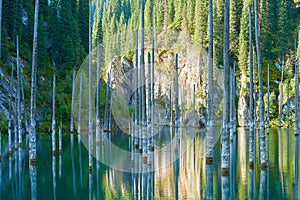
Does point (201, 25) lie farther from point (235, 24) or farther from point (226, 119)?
point (226, 119)

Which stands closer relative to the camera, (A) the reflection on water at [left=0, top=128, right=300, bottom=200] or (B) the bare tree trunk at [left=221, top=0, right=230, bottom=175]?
(A) the reflection on water at [left=0, top=128, right=300, bottom=200]

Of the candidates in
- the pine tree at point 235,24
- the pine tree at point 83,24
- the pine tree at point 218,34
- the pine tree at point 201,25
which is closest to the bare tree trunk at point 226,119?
the pine tree at point 218,34

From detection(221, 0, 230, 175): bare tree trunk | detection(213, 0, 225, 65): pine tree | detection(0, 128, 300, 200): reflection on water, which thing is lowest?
detection(0, 128, 300, 200): reflection on water

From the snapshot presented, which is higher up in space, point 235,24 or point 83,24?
point 83,24

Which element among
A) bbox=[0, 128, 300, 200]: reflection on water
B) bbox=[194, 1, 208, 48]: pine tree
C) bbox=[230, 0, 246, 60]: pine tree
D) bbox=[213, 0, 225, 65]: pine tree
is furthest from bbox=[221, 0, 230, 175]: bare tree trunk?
bbox=[230, 0, 246, 60]: pine tree

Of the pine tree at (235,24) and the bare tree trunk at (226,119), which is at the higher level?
the pine tree at (235,24)

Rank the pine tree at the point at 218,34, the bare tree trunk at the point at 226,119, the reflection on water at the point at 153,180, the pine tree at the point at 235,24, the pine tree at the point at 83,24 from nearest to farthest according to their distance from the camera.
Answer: the reflection on water at the point at 153,180
the bare tree trunk at the point at 226,119
the pine tree at the point at 218,34
the pine tree at the point at 235,24
the pine tree at the point at 83,24

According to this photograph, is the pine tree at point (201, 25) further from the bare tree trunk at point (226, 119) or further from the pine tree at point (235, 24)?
the bare tree trunk at point (226, 119)

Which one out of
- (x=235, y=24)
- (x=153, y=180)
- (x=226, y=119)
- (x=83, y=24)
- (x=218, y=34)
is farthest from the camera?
(x=83, y=24)

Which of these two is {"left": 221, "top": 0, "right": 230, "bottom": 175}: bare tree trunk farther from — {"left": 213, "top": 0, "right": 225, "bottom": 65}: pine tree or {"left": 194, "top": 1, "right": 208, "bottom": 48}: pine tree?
{"left": 194, "top": 1, "right": 208, "bottom": 48}: pine tree

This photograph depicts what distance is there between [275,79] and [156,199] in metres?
74.7

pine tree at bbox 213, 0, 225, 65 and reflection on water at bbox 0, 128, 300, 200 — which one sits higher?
pine tree at bbox 213, 0, 225, 65

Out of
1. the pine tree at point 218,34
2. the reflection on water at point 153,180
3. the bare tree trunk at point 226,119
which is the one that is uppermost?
the pine tree at point 218,34

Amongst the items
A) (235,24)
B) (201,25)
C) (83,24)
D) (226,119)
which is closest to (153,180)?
(226,119)
